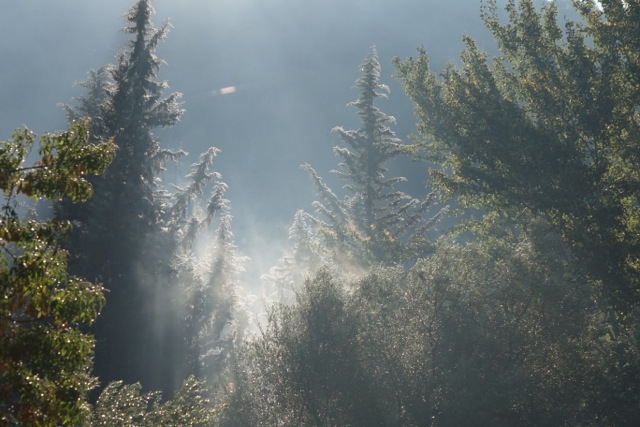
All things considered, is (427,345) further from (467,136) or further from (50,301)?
(50,301)

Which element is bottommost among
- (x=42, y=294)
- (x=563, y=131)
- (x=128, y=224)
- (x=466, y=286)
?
(x=42, y=294)

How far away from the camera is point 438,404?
16547 millimetres

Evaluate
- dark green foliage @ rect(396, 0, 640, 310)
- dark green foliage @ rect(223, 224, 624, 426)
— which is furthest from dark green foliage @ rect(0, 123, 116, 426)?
dark green foliage @ rect(396, 0, 640, 310)

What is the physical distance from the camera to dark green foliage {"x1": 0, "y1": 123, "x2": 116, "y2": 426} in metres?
5.00

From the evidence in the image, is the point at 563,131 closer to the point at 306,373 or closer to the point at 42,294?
the point at 306,373

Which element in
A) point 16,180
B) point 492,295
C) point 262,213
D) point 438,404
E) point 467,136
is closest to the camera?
point 16,180

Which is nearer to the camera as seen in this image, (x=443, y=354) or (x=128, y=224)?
(x=443, y=354)

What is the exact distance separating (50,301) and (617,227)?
1732cm

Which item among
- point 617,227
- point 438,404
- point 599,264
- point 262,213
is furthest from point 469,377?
point 262,213

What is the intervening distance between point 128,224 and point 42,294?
18.0 m

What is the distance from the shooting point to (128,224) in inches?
877

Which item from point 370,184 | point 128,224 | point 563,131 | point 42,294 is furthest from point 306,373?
point 370,184

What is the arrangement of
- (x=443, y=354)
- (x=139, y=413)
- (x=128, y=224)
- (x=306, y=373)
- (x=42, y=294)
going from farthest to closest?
(x=128, y=224)
(x=443, y=354)
(x=306, y=373)
(x=139, y=413)
(x=42, y=294)

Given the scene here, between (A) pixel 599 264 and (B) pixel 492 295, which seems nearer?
(A) pixel 599 264
